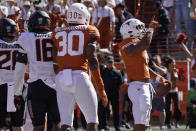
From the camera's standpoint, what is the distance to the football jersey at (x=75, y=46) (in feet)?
22.9

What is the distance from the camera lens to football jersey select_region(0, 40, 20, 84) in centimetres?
827

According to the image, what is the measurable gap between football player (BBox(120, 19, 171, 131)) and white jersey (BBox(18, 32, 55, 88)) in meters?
1.19

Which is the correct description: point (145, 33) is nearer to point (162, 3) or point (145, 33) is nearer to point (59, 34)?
point (59, 34)

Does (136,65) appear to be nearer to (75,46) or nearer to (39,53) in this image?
(75,46)

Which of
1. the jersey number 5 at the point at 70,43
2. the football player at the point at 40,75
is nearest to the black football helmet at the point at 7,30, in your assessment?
the football player at the point at 40,75

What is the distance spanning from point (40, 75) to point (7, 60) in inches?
44.1

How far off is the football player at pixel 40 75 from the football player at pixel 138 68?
114 cm

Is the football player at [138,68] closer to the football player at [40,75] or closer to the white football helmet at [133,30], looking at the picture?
the white football helmet at [133,30]

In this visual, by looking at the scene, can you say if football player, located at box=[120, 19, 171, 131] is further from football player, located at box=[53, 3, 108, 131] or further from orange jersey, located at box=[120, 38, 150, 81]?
football player, located at box=[53, 3, 108, 131]

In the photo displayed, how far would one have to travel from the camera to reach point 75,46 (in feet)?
22.9

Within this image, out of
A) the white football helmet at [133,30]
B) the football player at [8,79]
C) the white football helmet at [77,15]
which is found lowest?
the football player at [8,79]

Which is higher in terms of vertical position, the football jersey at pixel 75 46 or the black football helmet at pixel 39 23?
the black football helmet at pixel 39 23

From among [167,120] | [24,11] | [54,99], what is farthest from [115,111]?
[54,99]

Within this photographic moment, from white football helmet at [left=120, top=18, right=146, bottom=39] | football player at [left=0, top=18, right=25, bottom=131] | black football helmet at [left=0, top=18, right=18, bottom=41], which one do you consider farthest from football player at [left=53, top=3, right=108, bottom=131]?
black football helmet at [left=0, top=18, right=18, bottom=41]
